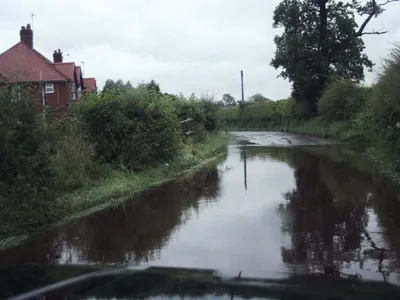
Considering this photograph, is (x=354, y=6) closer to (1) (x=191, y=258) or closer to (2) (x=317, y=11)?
(2) (x=317, y=11)

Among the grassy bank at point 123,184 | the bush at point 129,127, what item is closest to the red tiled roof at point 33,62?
the grassy bank at point 123,184

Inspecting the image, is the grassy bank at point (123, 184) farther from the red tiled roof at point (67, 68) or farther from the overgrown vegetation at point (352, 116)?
the red tiled roof at point (67, 68)

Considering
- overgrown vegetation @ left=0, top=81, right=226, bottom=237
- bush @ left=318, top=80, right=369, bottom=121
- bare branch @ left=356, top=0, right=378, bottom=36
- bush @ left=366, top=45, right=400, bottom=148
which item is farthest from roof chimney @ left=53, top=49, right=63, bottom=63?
bush @ left=366, top=45, right=400, bottom=148

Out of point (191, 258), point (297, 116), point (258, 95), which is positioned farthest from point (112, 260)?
point (258, 95)

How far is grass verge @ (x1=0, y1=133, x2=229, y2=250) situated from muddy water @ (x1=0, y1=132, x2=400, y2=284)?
32 centimetres

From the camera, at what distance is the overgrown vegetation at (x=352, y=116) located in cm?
1398

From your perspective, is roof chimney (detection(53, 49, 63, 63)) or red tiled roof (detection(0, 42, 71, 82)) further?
roof chimney (detection(53, 49, 63, 63))

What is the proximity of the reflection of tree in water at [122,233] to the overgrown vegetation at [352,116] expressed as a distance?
6005 mm

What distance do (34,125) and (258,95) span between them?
106 m

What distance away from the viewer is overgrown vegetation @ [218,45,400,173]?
45.9ft

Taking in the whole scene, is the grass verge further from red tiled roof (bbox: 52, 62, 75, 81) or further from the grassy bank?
red tiled roof (bbox: 52, 62, 75, 81)

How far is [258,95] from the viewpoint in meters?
112

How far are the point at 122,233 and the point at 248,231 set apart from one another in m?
2.01

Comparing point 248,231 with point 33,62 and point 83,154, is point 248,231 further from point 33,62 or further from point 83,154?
point 33,62
